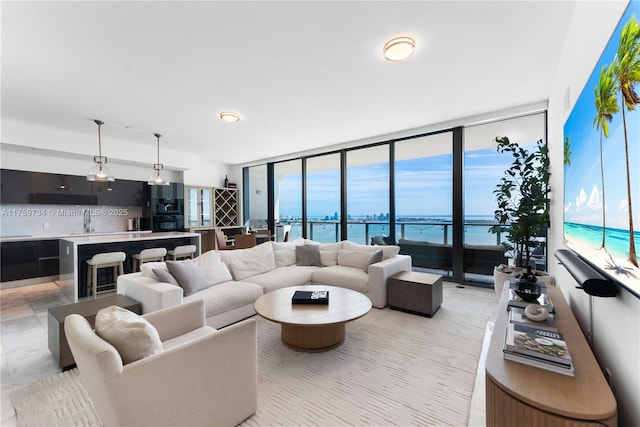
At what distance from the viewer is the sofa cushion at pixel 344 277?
3.78m

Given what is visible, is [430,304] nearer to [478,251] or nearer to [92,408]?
[478,251]

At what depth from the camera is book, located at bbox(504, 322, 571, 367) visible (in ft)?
4.08

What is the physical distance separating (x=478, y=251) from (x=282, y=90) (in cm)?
401

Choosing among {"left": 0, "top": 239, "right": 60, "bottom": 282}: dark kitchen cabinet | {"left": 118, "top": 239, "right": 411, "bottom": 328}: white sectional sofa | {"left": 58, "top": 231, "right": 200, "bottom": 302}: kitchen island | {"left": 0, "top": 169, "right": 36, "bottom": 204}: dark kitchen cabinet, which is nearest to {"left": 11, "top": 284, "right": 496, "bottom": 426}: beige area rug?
{"left": 118, "top": 239, "right": 411, "bottom": 328}: white sectional sofa

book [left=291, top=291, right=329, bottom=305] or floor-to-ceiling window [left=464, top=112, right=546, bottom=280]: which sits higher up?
floor-to-ceiling window [left=464, top=112, right=546, bottom=280]

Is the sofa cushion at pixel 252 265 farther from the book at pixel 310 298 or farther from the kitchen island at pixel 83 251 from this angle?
the kitchen island at pixel 83 251

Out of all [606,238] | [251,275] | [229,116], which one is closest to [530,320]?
[606,238]

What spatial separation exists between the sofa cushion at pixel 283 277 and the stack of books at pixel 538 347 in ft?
8.75

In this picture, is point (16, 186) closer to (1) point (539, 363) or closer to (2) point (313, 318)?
(2) point (313, 318)

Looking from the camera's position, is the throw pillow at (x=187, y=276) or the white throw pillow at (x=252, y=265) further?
the white throw pillow at (x=252, y=265)

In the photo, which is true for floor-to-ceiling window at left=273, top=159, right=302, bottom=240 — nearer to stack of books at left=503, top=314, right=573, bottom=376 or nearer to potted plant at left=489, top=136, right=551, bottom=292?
potted plant at left=489, top=136, right=551, bottom=292

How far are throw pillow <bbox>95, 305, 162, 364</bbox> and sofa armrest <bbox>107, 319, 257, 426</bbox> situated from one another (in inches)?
4.2

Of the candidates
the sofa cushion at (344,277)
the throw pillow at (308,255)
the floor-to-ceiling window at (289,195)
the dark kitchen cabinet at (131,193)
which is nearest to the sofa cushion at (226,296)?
the sofa cushion at (344,277)

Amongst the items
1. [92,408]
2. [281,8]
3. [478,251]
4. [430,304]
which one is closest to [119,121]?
[281,8]
